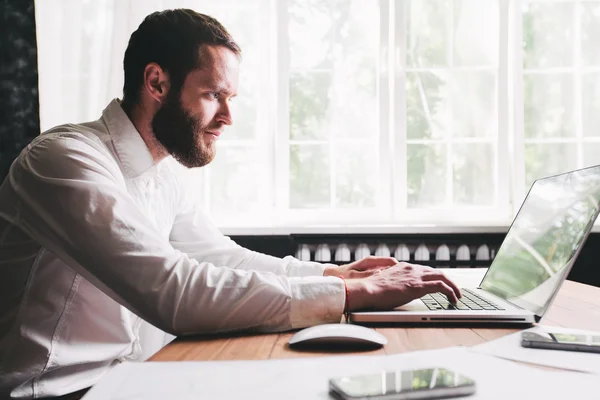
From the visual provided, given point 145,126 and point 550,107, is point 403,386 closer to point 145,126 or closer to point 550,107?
point 145,126

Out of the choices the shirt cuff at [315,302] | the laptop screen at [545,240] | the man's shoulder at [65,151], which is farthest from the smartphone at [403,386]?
the man's shoulder at [65,151]

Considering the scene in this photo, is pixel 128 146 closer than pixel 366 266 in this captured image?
Yes

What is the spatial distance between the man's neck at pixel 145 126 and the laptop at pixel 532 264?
0.65 m

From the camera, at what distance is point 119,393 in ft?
2.02

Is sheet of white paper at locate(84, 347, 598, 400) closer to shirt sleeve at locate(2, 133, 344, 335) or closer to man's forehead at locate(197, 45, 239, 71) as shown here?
shirt sleeve at locate(2, 133, 344, 335)

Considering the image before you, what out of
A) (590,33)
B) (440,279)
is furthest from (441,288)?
(590,33)

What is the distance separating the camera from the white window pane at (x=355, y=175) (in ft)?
9.52

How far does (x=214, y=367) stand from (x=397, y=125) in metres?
2.29

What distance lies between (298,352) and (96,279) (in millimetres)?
366

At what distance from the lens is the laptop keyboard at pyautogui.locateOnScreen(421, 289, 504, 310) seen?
3.38 ft

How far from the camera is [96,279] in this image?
0.93 m

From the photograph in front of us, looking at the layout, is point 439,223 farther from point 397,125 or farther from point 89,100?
point 89,100

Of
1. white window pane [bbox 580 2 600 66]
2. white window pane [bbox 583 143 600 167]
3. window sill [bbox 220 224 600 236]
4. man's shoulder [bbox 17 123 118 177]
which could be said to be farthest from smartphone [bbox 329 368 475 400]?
white window pane [bbox 580 2 600 66]

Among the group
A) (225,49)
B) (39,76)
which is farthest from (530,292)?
(39,76)
